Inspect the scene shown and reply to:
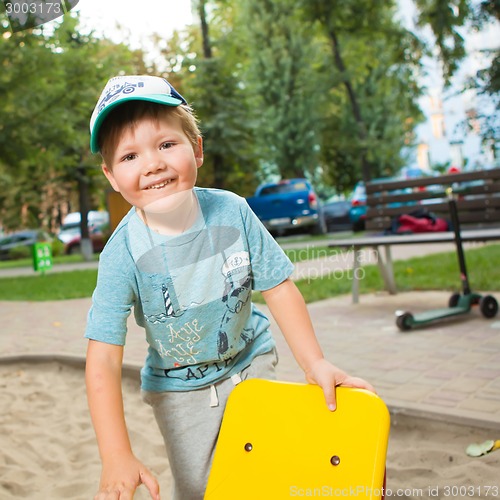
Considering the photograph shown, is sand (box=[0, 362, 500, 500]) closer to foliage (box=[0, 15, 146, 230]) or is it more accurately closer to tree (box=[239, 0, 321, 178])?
foliage (box=[0, 15, 146, 230])

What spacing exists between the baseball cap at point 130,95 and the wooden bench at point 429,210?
3.57m

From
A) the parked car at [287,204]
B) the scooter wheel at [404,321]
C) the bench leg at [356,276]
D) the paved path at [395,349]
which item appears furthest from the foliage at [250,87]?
the scooter wheel at [404,321]

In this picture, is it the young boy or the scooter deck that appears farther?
the scooter deck

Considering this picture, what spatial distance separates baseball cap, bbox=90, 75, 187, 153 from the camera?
1297 millimetres

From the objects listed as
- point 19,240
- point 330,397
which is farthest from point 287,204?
point 19,240

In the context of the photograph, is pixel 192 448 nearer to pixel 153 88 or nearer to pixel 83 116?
pixel 153 88

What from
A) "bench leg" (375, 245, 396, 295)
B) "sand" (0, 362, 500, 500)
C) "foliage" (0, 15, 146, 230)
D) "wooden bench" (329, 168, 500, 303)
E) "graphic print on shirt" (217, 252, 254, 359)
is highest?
"foliage" (0, 15, 146, 230)

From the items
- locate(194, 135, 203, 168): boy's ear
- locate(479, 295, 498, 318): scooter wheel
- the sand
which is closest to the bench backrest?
locate(479, 295, 498, 318): scooter wheel

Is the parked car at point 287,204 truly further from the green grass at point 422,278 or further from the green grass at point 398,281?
the green grass at point 422,278

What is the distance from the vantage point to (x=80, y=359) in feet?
13.3

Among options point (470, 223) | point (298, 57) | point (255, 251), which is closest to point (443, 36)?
point (470, 223)

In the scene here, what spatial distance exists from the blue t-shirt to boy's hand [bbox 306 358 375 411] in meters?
0.23

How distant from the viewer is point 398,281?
6730 mm

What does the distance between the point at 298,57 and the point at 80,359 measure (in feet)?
59.2
